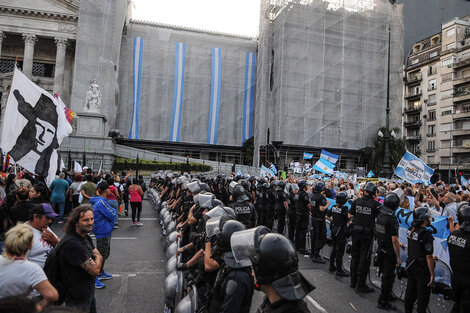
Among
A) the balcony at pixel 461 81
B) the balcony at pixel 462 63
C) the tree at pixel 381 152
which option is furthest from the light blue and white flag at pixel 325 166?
the balcony at pixel 462 63

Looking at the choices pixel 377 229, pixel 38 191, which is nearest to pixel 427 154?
pixel 377 229

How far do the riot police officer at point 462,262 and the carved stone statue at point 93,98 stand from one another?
3005 centimetres

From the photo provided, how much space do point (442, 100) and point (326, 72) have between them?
63.8 ft

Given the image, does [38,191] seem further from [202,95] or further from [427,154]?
[427,154]

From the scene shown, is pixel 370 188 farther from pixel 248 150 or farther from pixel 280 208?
pixel 248 150

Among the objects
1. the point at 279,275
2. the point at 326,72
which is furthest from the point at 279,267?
the point at 326,72

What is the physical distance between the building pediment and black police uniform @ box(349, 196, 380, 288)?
3718cm

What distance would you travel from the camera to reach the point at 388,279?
498 cm

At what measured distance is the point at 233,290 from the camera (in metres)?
2.51

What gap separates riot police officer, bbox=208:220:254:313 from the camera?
8.20ft

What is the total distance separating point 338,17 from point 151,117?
937 inches

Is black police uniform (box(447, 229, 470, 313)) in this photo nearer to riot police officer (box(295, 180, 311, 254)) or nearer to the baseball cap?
riot police officer (box(295, 180, 311, 254))

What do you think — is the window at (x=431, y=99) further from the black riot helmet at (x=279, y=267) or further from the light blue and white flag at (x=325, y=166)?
the black riot helmet at (x=279, y=267)

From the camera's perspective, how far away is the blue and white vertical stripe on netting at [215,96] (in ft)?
134
